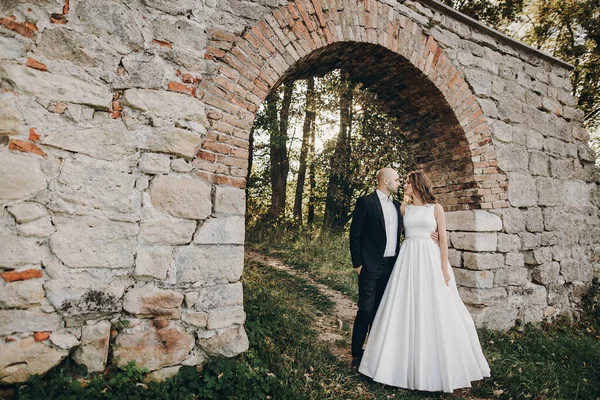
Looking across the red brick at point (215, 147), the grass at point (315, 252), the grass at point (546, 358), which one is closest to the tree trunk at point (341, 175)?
the grass at point (315, 252)

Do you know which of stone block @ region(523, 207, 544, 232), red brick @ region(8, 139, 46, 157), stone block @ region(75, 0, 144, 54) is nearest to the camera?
red brick @ region(8, 139, 46, 157)

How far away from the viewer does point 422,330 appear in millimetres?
3072

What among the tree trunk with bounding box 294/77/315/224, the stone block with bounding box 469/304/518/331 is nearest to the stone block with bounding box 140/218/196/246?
the stone block with bounding box 469/304/518/331

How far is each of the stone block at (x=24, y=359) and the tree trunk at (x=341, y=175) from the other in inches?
346

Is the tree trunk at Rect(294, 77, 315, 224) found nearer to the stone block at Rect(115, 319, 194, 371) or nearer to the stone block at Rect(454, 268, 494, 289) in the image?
the stone block at Rect(454, 268, 494, 289)

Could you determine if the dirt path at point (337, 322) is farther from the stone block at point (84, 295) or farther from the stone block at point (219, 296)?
the stone block at point (84, 295)

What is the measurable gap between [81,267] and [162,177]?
86 centimetres

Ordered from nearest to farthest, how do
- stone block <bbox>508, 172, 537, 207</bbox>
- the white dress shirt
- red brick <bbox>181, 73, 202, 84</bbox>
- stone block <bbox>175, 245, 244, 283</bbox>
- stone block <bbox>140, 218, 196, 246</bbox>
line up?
stone block <bbox>140, 218, 196, 246</bbox> → stone block <bbox>175, 245, 244, 283</bbox> → red brick <bbox>181, 73, 202, 84</bbox> → the white dress shirt → stone block <bbox>508, 172, 537, 207</bbox>

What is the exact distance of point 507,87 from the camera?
491 cm

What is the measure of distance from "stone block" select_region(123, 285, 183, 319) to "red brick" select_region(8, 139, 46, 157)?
1.18 metres

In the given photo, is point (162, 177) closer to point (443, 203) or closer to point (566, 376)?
point (443, 203)

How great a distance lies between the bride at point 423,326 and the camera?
3.04m

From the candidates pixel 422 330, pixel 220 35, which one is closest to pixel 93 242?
pixel 220 35

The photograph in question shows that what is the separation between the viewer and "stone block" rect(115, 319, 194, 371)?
8.52 ft
